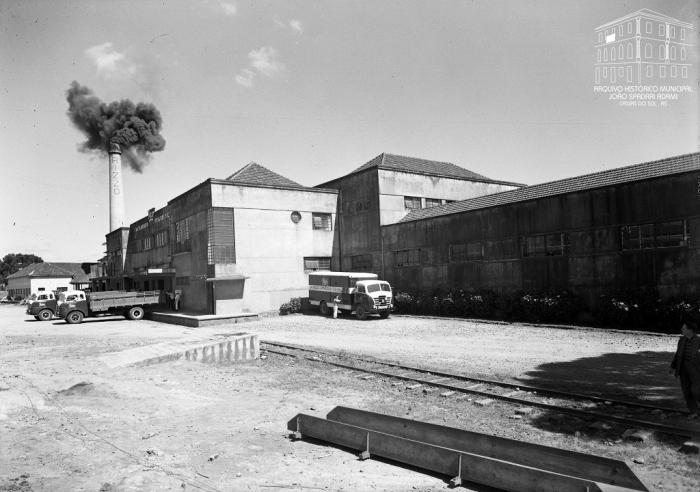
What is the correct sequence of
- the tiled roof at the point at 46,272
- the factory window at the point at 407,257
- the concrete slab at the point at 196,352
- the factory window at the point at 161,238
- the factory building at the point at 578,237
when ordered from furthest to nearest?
the tiled roof at the point at 46,272
the factory window at the point at 161,238
the factory window at the point at 407,257
the factory building at the point at 578,237
the concrete slab at the point at 196,352

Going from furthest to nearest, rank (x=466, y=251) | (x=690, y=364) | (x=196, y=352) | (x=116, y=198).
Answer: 1. (x=116, y=198)
2. (x=466, y=251)
3. (x=196, y=352)
4. (x=690, y=364)

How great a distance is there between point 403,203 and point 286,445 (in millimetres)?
26317

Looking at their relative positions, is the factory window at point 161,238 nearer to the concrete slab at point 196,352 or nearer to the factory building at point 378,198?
the factory building at point 378,198

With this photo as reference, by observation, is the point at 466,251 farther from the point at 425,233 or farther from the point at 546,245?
the point at 546,245

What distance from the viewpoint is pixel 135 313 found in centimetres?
3294

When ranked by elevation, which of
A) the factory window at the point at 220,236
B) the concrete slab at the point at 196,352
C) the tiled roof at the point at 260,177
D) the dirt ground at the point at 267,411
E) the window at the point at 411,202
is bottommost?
the dirt ground at the point at 267,411

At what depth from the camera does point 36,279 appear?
266 feet

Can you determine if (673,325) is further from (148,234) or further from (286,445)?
(148,234)

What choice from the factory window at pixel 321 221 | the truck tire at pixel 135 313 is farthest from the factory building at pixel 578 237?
the truck tire at pixel 135 313

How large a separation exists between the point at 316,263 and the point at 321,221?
2988 millimetres

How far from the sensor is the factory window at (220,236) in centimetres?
2975

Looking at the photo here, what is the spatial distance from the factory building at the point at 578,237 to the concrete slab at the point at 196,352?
13300mm

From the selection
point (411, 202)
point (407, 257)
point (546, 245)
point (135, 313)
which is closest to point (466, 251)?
point (407, 257)

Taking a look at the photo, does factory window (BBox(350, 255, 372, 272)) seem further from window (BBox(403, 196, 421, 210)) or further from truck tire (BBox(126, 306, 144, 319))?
truck tire (BBox(126, 306, 144, 319))
